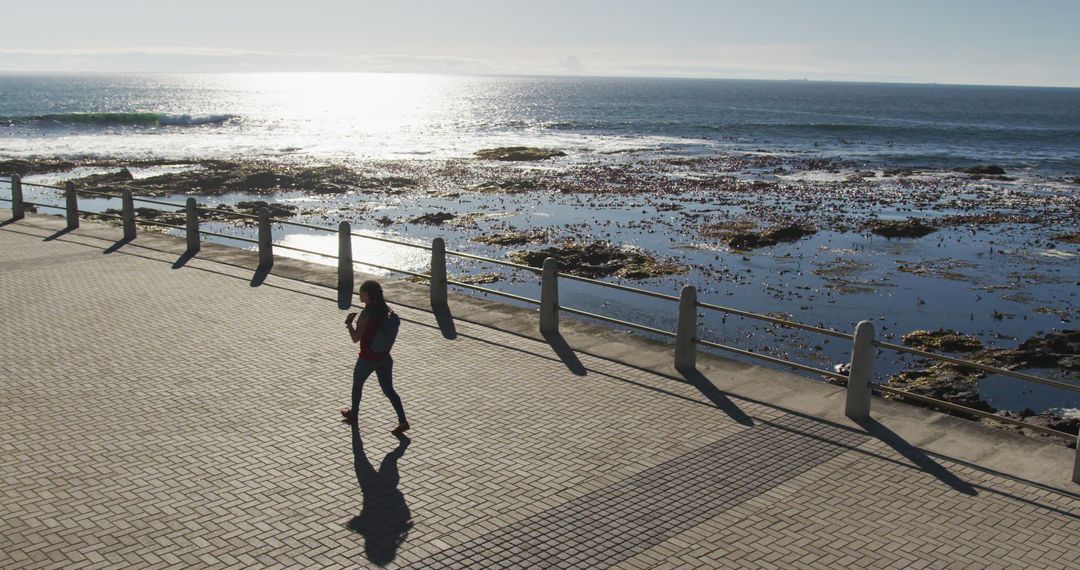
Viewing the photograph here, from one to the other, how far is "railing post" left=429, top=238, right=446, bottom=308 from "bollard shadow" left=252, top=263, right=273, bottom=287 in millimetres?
3429

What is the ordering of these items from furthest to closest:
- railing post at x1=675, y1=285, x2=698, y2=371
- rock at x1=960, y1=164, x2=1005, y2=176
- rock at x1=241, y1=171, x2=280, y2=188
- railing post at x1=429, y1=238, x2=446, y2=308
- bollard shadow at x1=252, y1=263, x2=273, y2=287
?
rock at x1=960, y1=164, x2=1005, y2=176 < rock at x1=241, y1=171, x2=280, y2=188 < bollard shadow at x1=252, y1=263, x2=273, y2=287 < railing post at x1=429, y1=238, x2=446, y2=308 < railing post at x1=675, y1=285, x2=698, y2=371

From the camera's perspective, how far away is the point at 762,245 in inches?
1147

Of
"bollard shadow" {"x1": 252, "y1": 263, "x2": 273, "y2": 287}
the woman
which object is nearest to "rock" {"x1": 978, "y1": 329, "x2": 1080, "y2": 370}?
the woman

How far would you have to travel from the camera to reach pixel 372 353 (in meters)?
9.01

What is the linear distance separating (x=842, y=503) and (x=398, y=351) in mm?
6158

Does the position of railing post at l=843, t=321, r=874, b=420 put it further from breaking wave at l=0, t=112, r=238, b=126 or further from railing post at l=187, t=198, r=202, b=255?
breaking wave at l=0, t=112, r=238, b=126

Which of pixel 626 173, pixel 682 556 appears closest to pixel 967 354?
pixel 682 556

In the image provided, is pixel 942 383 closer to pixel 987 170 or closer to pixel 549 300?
pixel 549 300

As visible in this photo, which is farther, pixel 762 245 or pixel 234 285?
pixel 762 245

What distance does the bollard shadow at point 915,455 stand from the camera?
8.20m

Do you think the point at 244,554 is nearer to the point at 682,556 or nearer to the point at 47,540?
the point at 47,540

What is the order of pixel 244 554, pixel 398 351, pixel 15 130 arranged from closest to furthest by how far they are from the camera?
pixel 244 554
pixel 398 351
pixel 15 130

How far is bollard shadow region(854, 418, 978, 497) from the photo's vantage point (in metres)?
8.20

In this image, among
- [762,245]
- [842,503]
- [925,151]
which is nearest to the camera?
[842,503]
